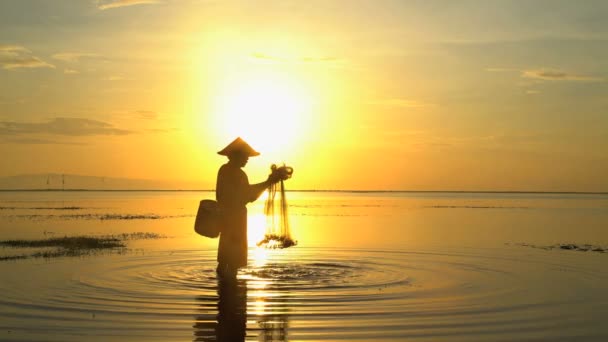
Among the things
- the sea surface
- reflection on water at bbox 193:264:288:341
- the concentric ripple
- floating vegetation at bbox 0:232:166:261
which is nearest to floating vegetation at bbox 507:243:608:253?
the sea surface

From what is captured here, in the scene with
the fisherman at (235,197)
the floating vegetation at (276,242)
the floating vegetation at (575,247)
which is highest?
the fisherman at (235,197)

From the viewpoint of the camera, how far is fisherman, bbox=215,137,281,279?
1220 centimetres

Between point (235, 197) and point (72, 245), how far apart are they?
1181 centimetres

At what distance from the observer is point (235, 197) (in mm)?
12195

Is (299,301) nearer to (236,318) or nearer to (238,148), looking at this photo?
(236,318)

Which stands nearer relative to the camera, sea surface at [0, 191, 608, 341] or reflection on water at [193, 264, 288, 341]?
reflection on water at [193, 264, 288, 341]

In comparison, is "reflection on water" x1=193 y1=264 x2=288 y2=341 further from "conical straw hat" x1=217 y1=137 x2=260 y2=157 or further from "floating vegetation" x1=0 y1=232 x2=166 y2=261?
"floating vegetation" x1=0 y1=232 x2=166 y2=261

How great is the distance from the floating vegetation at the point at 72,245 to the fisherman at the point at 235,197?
819cm

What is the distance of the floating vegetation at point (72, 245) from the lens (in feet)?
62.3

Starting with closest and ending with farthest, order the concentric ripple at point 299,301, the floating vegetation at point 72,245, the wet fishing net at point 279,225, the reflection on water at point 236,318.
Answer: the reflection on water at point 236,318 → the concentric ripple at point 299,301 → the wet fishing net at point 279,225 → the floating vegetation at point 72,245

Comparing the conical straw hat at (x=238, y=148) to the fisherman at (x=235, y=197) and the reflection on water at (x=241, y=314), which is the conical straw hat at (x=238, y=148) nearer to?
the fisherman at (x=235, y=197)

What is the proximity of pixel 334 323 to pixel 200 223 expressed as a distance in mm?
3701

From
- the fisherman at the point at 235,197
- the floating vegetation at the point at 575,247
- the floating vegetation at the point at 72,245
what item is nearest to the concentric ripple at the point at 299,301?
the fisherman at the point at 235,197

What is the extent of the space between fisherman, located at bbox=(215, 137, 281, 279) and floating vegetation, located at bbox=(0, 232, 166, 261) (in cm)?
819
